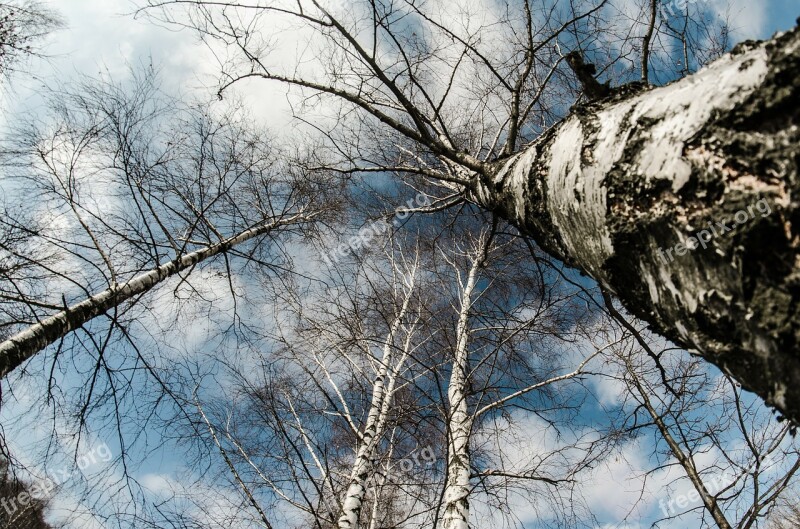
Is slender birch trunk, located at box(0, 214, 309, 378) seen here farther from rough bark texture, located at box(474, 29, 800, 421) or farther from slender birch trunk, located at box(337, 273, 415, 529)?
rough bark texture, located at box(474, 29, 800, 421)

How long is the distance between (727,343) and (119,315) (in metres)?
3.59

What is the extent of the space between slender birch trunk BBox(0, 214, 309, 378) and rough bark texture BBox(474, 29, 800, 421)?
296 cm

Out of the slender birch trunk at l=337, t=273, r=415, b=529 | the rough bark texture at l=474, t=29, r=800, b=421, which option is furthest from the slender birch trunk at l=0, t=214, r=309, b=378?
the rough bark texture at l=474, t=29, r=800, b=421

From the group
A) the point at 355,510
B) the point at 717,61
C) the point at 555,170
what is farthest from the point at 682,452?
the point at 717,61

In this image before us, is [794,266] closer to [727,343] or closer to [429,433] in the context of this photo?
[727,343]

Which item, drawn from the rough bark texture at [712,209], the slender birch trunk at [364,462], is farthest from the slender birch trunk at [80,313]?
the rough bark texture at [712,209]

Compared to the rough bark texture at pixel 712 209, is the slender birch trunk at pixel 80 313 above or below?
above

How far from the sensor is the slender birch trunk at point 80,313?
2.29 meters

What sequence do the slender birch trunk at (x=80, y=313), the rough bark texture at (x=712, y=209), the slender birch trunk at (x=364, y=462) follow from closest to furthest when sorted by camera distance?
the rough bark texture at (x=712, y=209) → the slender birch trunk at (x=80, y=313) → the slender birch trunk at (x=364, y=462)

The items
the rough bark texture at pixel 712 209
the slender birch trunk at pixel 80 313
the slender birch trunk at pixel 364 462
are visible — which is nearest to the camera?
the rough bark texture at pixel 712 209

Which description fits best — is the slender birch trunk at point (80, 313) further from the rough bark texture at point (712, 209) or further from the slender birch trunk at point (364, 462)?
the rough bark texture at point (712, 209)

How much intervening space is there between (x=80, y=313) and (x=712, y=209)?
11.2 feet

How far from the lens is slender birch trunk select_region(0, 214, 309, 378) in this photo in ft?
7.51

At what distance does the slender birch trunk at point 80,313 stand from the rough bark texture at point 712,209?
296 centimetres
